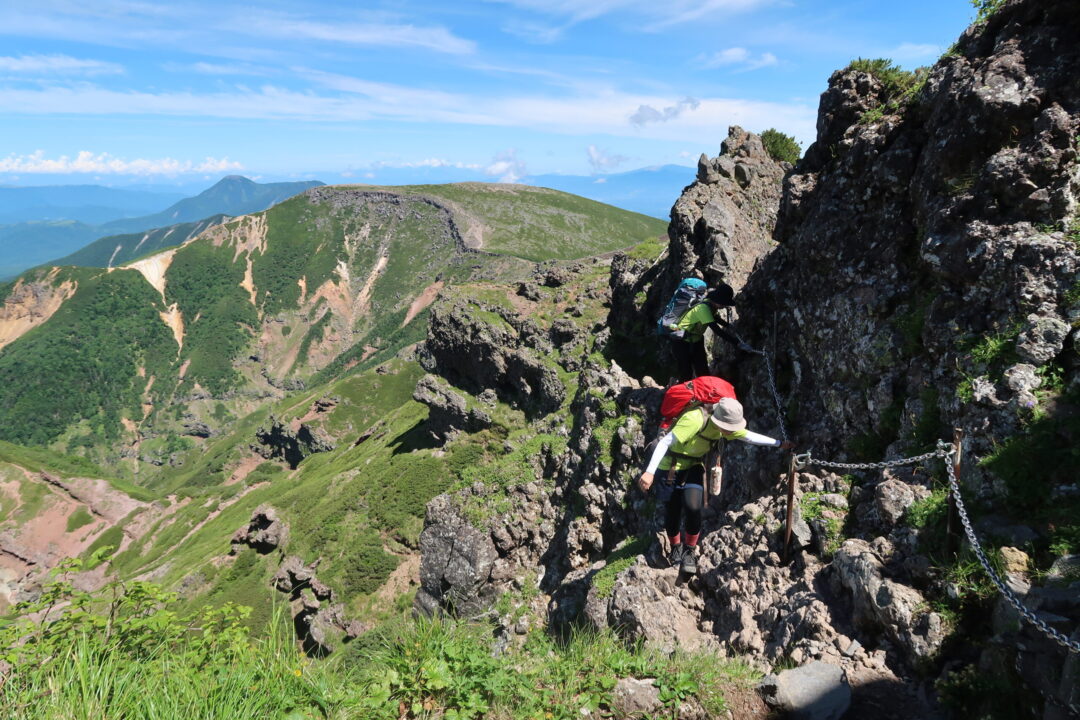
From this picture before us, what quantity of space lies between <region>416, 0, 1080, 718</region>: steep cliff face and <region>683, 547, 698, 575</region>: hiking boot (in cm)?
21

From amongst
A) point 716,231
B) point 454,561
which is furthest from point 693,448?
point 454,561

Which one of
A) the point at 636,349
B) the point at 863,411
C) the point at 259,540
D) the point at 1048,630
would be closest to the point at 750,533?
the point at 863,411

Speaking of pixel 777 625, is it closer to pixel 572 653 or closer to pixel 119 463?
pixel 572 653

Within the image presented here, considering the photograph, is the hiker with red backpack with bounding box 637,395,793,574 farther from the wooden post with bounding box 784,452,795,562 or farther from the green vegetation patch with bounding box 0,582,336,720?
the green vegetation patch with bounding box 0,582,336,720

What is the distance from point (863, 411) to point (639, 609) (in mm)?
5727

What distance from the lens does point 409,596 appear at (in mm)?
40625

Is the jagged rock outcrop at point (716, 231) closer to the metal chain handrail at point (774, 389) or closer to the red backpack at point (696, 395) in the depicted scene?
the metal chain handrail at point (774, 389)

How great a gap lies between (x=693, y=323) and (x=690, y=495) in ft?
15.9

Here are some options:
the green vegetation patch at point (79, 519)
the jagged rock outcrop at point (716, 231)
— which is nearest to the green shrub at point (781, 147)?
the jagged rock outcrop at point (716, 231)

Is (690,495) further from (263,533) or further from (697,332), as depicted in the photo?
(263,533)

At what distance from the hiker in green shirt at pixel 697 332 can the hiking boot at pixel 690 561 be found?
445cm

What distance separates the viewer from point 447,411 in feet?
164

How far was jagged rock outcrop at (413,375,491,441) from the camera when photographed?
48.6 meters

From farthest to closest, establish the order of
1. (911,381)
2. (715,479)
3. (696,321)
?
(696,321), (715,479), (911,381)
